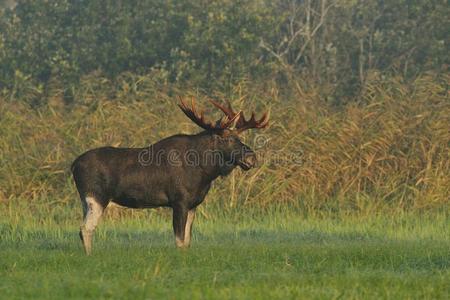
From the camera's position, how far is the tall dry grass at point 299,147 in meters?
19.0

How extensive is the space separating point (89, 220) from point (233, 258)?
82.2 inches

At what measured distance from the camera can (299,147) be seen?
1991cm

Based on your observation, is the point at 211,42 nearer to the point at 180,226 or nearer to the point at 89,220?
the point at 180,226

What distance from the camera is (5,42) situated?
33375mm

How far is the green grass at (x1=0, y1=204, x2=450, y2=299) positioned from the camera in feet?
31.9

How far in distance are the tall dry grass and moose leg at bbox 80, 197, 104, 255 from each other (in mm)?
5614

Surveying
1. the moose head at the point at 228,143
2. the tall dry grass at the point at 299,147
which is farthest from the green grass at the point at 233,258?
the moose head at the point at 228,143

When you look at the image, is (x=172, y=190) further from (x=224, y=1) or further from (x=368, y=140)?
(x=224, y=1)

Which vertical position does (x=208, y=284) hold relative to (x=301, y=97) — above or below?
below

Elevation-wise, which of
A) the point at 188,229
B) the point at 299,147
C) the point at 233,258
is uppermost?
the point at 299,147

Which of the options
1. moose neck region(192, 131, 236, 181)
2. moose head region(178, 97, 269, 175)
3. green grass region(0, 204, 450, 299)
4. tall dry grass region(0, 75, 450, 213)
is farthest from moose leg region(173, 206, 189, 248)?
tall dry grass region(0, 75, 450, 213)

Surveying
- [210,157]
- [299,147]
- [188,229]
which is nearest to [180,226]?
[188,229]

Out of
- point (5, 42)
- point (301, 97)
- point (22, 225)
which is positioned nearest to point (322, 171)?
point (301, 97)

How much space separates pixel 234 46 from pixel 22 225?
14010mm
